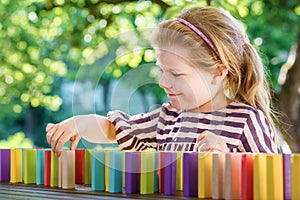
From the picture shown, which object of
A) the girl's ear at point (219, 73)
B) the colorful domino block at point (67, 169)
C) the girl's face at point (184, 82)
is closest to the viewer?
the colorful domino block at point (67, 169)

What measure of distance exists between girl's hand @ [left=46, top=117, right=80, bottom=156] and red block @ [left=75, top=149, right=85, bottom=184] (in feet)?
0.12

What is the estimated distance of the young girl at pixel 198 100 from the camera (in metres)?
1.27

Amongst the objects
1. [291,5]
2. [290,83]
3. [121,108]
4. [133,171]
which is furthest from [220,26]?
[291,5]

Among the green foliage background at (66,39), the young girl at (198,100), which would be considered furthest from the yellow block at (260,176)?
the green foliage background at (66,39)

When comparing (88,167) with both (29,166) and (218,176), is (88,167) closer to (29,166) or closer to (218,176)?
(29,166)

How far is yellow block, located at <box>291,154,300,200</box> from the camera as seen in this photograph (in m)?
0.87

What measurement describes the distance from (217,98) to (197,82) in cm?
11

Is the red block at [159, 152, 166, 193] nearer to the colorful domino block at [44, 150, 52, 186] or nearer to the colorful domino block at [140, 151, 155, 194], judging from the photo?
the colorful domino block at [140, 151, 155, 194]

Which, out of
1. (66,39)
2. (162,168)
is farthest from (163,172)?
(66,39)

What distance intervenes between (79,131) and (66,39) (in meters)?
2.93

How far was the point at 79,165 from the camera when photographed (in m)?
1.18

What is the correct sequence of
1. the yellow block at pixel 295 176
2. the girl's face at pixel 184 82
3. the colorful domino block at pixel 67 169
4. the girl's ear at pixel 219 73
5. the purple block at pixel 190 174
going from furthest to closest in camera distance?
the girl's ear at pixel 219 73
the girl's face at pixel 184 82
the colorful domino block at pixel 67 169
the purple block at pixel 190 174
the yellow block at pixel 295 176

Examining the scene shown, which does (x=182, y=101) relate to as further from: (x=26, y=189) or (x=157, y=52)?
(x=26, y=189)

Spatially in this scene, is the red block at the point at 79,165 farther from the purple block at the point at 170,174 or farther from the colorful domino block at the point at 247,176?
the colorful domino block at the point at 247,176
